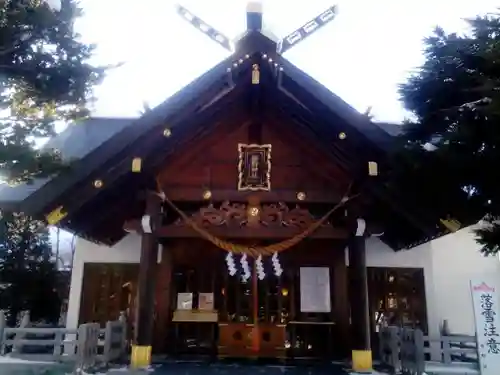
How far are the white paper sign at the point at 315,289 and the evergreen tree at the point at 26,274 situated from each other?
605cm

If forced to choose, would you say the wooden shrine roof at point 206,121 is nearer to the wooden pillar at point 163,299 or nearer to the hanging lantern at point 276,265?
the wooden pillar at point 163,299

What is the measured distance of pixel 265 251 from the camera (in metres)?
7.88

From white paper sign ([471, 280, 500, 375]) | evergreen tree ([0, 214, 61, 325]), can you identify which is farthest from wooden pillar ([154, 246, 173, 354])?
white paper sign ([471, 280, 500, 375])

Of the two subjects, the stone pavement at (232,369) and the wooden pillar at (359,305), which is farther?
the wooden pillar at (359,305)

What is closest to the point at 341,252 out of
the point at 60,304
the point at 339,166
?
the point at 339,166

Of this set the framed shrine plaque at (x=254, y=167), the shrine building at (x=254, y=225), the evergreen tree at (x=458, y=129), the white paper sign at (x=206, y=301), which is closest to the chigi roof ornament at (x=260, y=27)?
the shrine building at (x=254, y=225)

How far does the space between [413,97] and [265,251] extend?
398 cm

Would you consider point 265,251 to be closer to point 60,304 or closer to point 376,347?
point 376,347

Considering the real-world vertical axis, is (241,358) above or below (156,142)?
below

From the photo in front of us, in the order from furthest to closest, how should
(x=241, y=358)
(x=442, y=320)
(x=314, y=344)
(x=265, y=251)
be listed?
1. (x=442, y=320)
2. (x=314, y=344)
3. (x=241, y=358)
4. (x=265, y=251)

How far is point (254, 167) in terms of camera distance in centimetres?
805

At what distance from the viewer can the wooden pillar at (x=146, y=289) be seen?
23.7ft

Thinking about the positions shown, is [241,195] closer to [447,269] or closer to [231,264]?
[231,264]

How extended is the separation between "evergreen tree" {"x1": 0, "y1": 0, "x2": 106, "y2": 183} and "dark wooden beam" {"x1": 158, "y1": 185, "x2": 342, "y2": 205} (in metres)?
2.10
